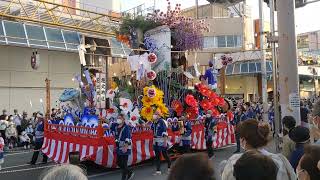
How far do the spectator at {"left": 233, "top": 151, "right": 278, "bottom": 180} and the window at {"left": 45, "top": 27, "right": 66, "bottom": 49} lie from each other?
73.4 ft

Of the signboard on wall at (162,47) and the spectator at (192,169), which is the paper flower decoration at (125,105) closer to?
the signboard on wall at (162,47)

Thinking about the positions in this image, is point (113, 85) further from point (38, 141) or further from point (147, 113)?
point (38, 141)

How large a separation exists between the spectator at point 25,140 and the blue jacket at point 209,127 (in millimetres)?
9089

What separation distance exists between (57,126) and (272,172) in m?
10.9

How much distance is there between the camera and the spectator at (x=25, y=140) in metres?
19.2

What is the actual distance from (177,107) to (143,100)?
192 cm

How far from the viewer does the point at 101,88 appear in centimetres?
1184

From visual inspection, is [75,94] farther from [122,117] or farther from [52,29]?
[52,29]

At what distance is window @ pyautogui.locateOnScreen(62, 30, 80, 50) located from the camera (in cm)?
2483

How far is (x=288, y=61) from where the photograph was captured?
833cm

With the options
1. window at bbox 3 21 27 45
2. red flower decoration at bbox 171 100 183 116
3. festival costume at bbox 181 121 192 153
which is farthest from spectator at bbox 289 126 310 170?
window at bbox 3 21 27 45

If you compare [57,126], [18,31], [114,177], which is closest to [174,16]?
[57,126]

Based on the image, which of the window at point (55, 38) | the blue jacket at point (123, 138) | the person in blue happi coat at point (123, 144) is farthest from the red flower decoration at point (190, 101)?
the window at point (55, 38)

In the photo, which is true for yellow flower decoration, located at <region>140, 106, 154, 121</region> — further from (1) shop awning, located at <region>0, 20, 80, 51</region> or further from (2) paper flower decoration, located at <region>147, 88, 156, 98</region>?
(1) shop awning, located at <region>0, 20, 80, 51</region>
